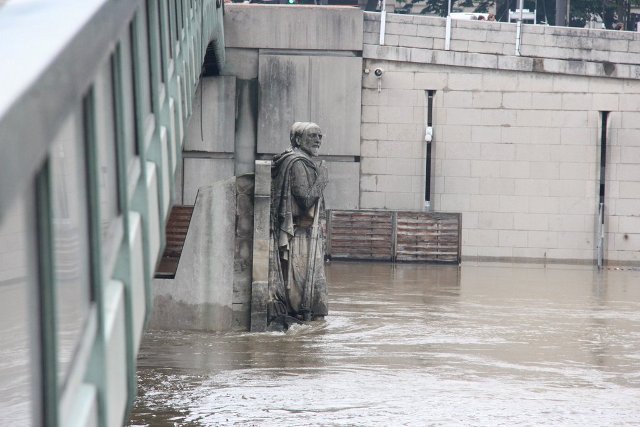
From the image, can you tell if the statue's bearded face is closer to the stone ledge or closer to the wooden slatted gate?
the wooden slatted gate

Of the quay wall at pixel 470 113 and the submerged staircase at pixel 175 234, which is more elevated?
the quay wall at pixel 470 113

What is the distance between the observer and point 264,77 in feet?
85.5

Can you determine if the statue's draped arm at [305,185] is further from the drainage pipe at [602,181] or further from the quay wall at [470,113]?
the drainage pipe at [602,181]

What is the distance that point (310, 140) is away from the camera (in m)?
13.5

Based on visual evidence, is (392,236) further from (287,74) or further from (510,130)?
(287,74)

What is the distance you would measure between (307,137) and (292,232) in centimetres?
101

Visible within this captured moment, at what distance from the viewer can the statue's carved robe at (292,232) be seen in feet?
43.4

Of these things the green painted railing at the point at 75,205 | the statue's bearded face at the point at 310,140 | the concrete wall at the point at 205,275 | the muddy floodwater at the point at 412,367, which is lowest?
the muddy floodwater at the point at 412,367

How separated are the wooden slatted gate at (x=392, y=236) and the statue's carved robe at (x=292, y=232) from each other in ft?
37.8

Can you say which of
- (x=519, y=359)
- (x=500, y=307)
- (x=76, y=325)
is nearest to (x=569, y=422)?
(x=519, y=359)

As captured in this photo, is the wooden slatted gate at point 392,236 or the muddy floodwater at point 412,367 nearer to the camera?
the muddy floodwater at point 412,367

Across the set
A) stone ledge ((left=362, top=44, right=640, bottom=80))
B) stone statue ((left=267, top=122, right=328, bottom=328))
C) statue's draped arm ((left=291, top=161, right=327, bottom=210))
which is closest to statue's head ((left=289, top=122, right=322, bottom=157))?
stone statue ((left=267, top=122, right=328, bottom=328))

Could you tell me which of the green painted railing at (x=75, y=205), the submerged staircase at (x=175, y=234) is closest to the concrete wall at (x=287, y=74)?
the submerged staircase at (x=175, y=234)

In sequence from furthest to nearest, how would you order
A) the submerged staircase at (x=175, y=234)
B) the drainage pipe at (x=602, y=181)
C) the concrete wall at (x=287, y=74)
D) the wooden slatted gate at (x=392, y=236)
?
the drainage pipe at (x=602, y=181) < the concrete wall at (x=287, y=74) < the wooden slatted gate at (x=392, y=236) < the submerged staircase at (x=175, y=234)
